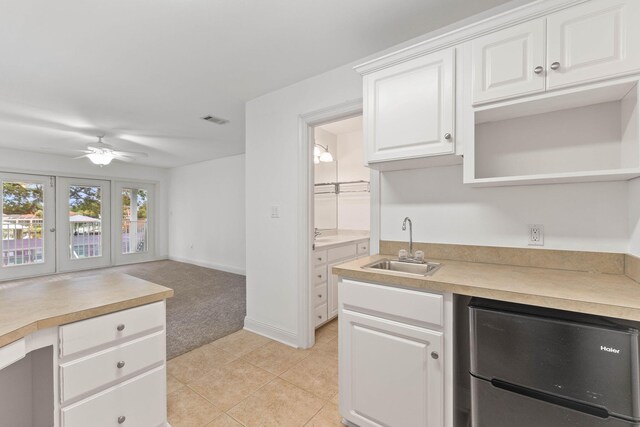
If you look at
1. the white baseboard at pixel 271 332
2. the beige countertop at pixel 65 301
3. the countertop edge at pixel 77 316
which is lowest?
the white baseboard at pixel 271 332

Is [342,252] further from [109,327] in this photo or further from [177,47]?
[177,47]

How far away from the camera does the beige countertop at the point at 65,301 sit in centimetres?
101

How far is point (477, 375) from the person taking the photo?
3.80 feet

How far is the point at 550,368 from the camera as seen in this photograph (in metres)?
1.02

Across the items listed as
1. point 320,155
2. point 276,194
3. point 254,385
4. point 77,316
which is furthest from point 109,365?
point 320,155

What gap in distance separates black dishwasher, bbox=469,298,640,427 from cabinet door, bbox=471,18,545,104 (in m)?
1.04

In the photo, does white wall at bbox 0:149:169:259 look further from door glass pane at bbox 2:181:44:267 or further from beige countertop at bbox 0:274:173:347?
beige countertop at bbox 0:274:173:347

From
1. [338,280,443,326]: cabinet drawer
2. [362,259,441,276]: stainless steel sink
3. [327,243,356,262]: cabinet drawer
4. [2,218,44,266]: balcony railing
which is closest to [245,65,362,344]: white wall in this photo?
[327,243,356,262]: cabinet drawer

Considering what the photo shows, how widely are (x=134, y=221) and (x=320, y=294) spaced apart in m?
5.75

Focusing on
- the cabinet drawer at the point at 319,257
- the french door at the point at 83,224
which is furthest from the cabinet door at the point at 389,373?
the french door at the point at 83,224

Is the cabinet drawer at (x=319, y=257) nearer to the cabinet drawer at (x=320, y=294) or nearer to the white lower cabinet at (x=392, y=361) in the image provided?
the cabinet drawer at (x=320, y=294)

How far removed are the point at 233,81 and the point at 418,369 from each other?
8.66ft

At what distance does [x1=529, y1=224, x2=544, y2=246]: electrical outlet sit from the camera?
155 cm

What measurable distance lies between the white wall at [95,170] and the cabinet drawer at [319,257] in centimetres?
563
